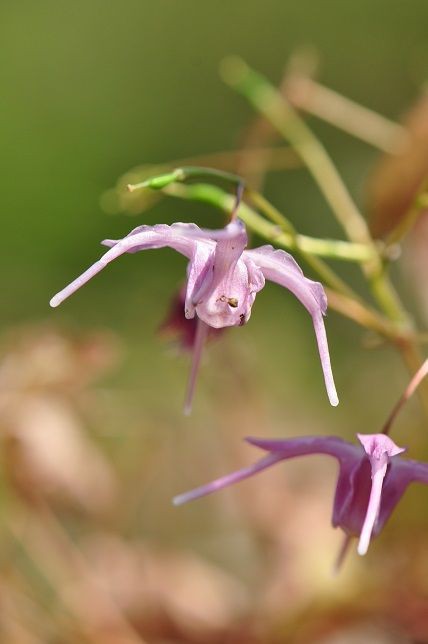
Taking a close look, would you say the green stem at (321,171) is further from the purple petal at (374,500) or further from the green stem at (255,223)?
the purple petal at (374,500)

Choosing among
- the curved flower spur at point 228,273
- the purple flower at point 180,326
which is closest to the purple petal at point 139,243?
the curved flower spur at point 228,273

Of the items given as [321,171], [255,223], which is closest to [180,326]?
[255,223]

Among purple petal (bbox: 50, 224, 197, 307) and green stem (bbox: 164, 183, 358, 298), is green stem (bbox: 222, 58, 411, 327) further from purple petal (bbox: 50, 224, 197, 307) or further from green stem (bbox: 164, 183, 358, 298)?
purple petal (bbox: 50, 224, 197, 307)

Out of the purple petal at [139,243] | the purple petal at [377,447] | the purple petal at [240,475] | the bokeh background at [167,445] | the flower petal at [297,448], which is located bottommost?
the bokeh background at [167,445]

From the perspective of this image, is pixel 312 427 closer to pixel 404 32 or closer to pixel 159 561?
pixel 159 561

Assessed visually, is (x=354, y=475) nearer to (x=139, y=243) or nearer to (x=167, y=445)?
(x=139, y=243)

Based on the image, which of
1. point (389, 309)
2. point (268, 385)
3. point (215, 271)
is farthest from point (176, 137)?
point (215, 271)
